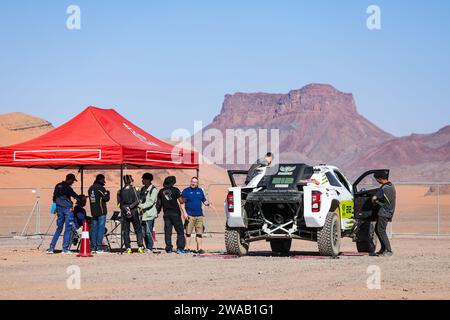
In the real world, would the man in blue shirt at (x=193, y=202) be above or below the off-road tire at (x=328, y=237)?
above

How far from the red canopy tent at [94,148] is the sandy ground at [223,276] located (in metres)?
2.18

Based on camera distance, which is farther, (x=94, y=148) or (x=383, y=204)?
(x=94, y=148)

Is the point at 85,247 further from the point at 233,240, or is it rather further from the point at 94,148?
the point at 233,240

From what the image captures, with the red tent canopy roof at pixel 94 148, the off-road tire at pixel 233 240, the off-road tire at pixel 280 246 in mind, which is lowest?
the off-road tire at pixel 280 246

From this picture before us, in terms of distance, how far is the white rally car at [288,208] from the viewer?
18031mm

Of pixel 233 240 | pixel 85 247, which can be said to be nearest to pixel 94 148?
pixel 85 247

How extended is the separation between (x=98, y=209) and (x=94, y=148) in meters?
1.38

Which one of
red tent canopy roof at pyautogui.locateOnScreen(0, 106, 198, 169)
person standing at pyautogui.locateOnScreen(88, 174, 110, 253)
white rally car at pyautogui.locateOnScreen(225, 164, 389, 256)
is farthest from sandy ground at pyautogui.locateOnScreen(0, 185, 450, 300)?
red tent canopy roof at pyautogui.locateOnScreen(0, 106, 198, 169)

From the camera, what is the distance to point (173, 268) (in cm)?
1658

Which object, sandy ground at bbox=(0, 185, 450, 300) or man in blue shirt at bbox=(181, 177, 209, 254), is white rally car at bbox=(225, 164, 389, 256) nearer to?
sandy ground at bbox=(0, 185, 450, 300)

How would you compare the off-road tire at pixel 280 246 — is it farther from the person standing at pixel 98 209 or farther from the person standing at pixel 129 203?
the person standing at pixel 98 209

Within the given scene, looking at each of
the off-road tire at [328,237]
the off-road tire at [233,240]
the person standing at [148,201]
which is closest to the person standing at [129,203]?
the person standing at [148,201]

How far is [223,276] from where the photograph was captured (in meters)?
14.8
